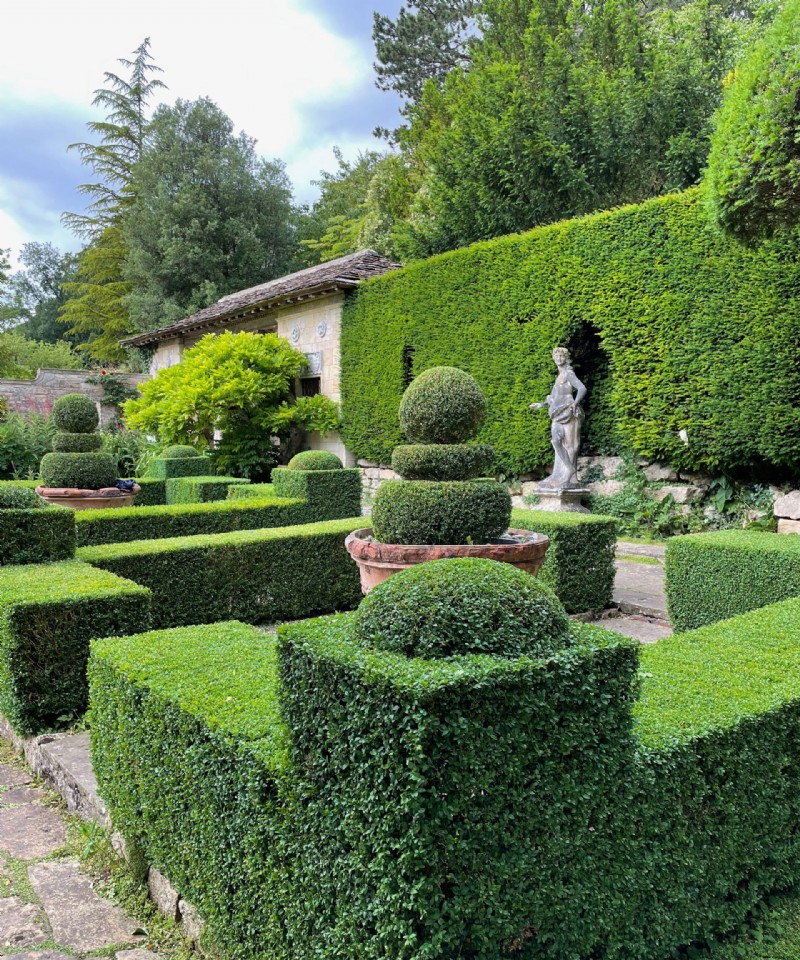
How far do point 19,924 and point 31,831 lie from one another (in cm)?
73

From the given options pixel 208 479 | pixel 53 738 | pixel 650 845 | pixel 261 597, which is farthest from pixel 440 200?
pixel 650 845

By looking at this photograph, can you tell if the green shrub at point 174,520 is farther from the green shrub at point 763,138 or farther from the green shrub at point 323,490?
the green shrub at point 763,138

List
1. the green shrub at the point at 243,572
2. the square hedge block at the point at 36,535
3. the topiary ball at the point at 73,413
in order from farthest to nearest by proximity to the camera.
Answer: the topiary ball at the point at 73,413 < the green shrub at the point at 243,572 < the square hedge block at the point at 36,535

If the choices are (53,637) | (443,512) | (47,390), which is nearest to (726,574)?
(443,512)

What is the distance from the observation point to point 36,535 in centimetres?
486

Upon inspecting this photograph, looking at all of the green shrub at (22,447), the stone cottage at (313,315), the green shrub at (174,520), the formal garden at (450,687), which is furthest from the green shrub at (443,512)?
the green shrub at (22,447)

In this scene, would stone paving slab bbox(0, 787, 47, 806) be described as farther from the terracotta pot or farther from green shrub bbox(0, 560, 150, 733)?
the terracotta pot

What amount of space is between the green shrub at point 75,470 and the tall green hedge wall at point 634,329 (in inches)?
252

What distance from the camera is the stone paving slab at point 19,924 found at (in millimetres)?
2209

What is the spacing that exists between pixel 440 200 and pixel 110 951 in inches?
665

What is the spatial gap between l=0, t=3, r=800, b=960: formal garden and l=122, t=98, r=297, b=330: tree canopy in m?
18.2

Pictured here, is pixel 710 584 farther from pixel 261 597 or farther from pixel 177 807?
pixel 177 807

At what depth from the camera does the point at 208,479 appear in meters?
11.8

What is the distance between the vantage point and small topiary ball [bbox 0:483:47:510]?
4836 millimetres
